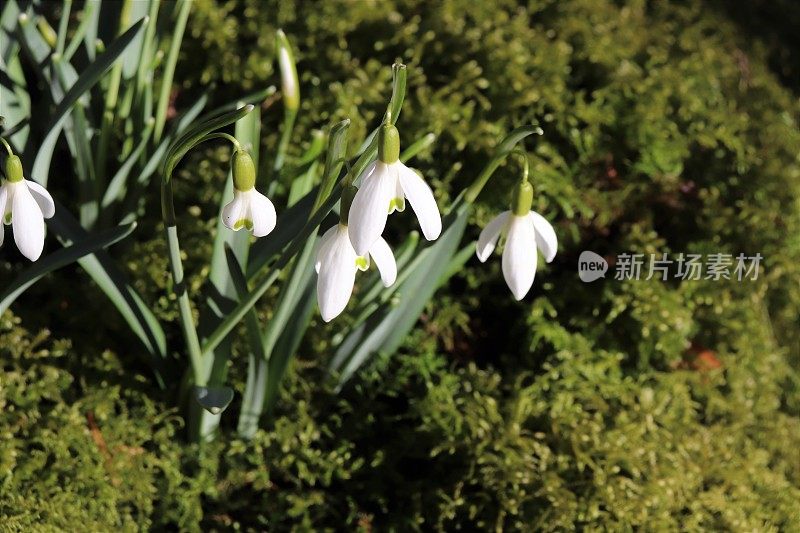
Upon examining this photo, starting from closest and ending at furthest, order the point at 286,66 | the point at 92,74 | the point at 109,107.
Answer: the point at 92,74 → the point at 286,66 → the point at 109,107

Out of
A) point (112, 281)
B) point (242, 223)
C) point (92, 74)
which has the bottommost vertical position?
point (112, 281)

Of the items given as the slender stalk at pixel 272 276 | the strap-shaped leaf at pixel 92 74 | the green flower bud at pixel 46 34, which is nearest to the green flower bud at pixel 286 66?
the strap-shaped leaf at pixel 92 74

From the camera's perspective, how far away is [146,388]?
1165mm

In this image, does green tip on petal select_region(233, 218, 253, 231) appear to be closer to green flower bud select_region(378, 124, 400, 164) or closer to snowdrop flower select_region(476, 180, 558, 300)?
green flower bud select_region(378, 124, 400, 164)

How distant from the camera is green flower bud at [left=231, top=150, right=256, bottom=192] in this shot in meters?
0.73

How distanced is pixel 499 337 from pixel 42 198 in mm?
794

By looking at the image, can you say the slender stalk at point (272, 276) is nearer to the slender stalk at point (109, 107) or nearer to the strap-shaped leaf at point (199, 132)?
the strap-shaped leaf at point (199, 132)

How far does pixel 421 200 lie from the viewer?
72 cm

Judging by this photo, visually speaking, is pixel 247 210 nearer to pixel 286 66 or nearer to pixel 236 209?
pixel 236 209

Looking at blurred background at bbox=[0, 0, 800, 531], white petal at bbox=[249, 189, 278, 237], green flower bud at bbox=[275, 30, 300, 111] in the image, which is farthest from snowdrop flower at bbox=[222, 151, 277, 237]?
blurred background at bbox=[0, 0, 800, 531]

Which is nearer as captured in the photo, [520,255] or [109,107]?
[520,255]

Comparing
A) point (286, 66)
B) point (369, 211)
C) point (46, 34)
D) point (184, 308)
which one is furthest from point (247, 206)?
point (46, 34)

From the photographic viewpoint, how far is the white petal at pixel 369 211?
2.26 ft

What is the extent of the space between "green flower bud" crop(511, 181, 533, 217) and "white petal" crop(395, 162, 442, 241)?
0.12m
